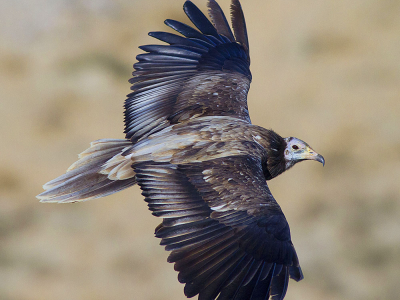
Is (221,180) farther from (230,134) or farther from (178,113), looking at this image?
(178,113)

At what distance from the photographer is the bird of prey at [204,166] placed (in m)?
3.40

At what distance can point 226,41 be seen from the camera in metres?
5.44

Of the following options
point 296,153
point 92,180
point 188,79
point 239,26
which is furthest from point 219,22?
point 92,180

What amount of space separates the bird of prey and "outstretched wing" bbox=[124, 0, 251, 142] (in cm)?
1

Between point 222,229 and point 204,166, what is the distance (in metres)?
0.63

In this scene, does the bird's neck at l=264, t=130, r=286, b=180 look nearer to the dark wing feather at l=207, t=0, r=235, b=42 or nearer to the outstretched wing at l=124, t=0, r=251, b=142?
the outstretched wing at l=124, t=0, r=251, b=142

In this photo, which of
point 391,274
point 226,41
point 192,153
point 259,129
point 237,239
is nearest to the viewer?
point 237,239

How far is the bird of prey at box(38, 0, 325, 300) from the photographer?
3.40 metres

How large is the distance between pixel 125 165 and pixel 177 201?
2.95 ft

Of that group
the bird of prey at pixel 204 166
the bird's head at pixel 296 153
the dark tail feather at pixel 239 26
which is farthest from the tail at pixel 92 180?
the dark tail feather at pixel 239 26

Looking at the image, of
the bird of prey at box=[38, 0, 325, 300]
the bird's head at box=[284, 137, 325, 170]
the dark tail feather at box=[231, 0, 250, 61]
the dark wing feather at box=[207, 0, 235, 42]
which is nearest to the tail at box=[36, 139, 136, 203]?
the bird of prey at box=[38, 0, 325, 300]

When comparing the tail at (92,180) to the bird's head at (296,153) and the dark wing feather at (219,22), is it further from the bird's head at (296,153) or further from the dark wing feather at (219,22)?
the dark wing feather at (219,22)

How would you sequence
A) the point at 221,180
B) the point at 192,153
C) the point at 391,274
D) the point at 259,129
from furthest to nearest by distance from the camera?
the point at 391,274 < the point at 259,129 < the point at 192,153 < the point at 221,180

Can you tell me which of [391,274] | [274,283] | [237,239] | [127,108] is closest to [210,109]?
[127,108]
